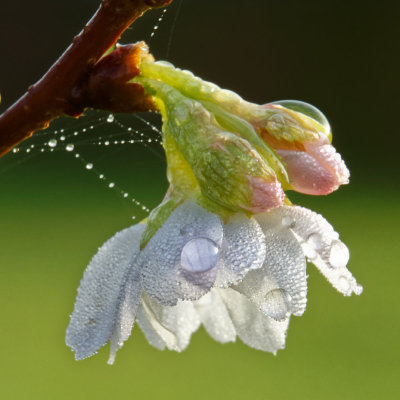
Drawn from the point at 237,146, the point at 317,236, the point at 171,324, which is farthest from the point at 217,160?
the point at 171,324

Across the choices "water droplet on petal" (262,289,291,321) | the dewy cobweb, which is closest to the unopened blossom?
"water droplet on petal" (262,289,291,321)

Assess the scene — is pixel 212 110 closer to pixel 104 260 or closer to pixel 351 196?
pixel 104 260

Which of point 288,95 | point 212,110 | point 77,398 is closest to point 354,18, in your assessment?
point 288,95

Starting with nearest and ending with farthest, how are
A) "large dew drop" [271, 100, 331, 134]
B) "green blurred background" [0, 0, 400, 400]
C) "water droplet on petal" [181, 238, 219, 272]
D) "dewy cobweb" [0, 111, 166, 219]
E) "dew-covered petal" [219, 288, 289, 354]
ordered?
"water droplet on petal" [181, 238, 219, 272], "large dew drop" [271, 100, 331, 134], "dew-covered petal" [219, 288, 289, 354], "green blurred background" [0, 0, 400, 400], "dewy cobweb" [0, 111, 166, 219]

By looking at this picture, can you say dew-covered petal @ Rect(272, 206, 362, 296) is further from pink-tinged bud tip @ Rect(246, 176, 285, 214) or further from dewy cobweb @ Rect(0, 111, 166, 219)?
dewy cobweb @ Rect(0, 111, 166, 219)

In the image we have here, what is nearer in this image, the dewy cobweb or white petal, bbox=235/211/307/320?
white petal, bbox=235/211/307/320

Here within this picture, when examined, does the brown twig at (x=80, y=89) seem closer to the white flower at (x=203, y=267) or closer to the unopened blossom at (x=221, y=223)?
the unopened blossom at (x=221, y=223)
